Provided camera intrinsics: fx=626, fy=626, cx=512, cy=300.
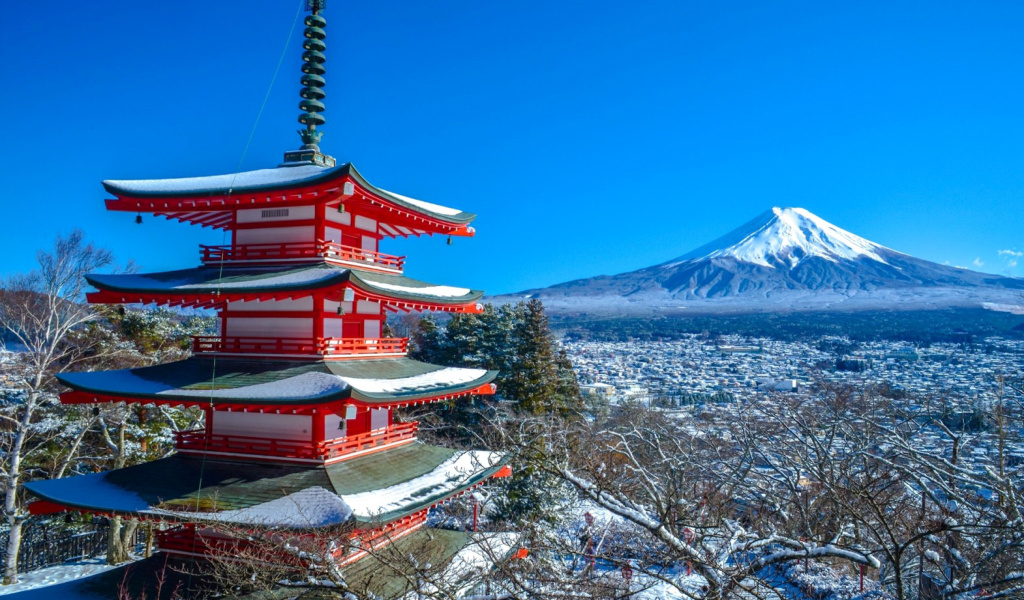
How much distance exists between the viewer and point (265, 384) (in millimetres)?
9352

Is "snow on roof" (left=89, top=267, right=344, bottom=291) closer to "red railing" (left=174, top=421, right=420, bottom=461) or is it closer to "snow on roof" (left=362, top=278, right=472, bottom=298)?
"snow on roof" (left=362, top=278, right=472, bottom=298)

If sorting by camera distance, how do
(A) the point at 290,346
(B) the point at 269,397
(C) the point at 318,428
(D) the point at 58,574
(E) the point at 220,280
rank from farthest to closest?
(D) the point at 58,574, (A) the point at 290,346, (E) the point at 220,280, (C) the point at 318,428, (B) the point at 269,397

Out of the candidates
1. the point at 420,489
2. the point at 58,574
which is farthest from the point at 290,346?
the point at 58,574

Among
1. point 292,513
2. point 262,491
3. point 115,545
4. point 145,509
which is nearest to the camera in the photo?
point 292,513

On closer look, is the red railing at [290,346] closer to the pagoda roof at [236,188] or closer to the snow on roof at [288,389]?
the snow on roof at [288,389]

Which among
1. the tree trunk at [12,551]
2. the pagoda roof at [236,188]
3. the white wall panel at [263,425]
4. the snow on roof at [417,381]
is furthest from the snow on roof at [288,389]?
the tree trunk at [12,551]

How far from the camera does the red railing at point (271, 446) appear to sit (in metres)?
9.70

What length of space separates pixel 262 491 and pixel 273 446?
959 millimetres

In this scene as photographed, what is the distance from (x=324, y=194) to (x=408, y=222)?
230 cm

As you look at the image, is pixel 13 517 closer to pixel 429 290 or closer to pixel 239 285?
pixel 239 285

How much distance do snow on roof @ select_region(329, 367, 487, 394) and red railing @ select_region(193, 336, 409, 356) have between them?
0.76 metres

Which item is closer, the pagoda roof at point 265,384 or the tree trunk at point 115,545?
the pagoda roof at point 265,384

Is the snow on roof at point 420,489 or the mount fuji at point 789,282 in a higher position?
the mount fuji at point 789,282

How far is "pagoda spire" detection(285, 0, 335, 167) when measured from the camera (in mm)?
11562
